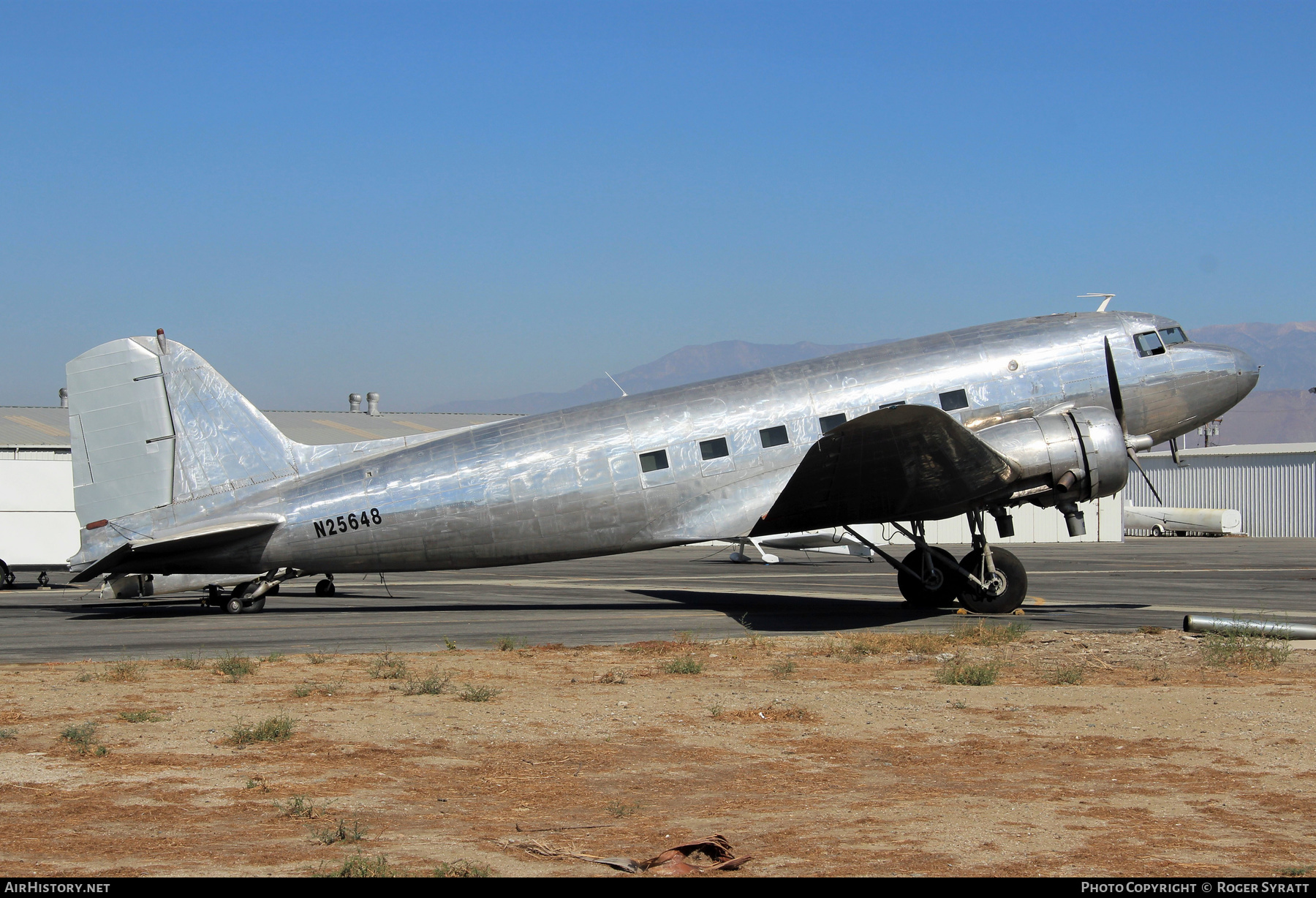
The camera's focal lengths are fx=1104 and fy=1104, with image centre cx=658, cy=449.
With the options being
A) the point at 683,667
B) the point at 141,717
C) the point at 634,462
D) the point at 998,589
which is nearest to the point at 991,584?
the point at 998,589

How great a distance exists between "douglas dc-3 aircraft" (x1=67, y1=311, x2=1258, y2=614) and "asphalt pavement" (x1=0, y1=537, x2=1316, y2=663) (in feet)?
4.33

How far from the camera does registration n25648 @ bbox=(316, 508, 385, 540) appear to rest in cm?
1894

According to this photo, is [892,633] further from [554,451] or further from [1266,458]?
[1266,458]

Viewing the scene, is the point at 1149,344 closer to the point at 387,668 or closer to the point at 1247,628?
the point at 1247,628

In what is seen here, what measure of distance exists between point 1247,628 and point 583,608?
12.0m

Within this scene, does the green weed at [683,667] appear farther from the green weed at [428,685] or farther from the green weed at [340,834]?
the green weed at [340,834]

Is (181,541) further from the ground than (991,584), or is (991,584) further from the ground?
(181,541)

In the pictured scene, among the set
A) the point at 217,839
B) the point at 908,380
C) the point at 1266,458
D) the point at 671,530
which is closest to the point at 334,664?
the point at 671,530

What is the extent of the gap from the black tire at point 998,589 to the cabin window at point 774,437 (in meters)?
4.07

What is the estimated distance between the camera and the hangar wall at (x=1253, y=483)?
73.3 meters

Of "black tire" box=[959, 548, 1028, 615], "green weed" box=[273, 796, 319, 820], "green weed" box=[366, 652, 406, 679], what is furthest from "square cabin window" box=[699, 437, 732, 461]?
"green weed" box=[273, 796, 319, 820]

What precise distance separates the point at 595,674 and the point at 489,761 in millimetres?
4553

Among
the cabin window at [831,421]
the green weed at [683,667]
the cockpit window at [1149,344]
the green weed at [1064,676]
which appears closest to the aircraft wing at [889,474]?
the cabin window at [831,421]

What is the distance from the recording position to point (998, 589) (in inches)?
769
